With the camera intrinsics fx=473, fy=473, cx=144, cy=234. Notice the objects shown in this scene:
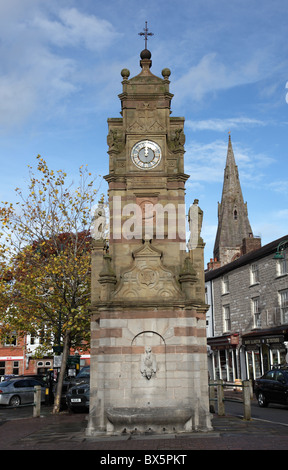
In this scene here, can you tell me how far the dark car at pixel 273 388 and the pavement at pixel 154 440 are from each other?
6476 millimetres

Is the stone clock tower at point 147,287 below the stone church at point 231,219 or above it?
below

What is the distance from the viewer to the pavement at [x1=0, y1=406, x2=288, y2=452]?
36.2 ft

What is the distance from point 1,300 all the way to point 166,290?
513 inches

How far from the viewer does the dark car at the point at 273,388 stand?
2200cm

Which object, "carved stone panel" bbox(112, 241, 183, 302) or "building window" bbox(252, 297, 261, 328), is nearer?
"carved stone panel" bbox(112, 241, 183, 302)

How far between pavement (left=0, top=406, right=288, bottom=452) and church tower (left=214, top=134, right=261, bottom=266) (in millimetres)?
73402

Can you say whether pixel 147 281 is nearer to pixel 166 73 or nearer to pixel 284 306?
pixel 166 73

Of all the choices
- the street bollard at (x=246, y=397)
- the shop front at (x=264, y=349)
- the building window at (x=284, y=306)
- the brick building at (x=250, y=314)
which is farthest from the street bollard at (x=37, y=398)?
the building window at (x=284, y=306)

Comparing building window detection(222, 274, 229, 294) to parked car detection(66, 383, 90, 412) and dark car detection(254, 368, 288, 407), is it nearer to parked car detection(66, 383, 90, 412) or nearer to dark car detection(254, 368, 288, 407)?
dark car detection(254, 368, 288, 407)

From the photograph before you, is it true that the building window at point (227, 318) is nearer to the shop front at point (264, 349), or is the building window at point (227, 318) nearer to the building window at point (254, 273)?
the shop front at point (264, 349)

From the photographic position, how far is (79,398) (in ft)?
69.2

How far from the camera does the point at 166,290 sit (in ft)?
47.6

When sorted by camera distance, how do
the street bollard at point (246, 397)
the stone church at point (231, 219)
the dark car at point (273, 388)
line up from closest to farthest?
the street bollard at point (246, 397) → the dark car at point (273, 388) → the stone church at point (231, 219)

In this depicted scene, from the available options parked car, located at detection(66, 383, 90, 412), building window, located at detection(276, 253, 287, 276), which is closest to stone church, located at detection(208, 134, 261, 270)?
building window, located at detection(276, 253, 287, 276)
